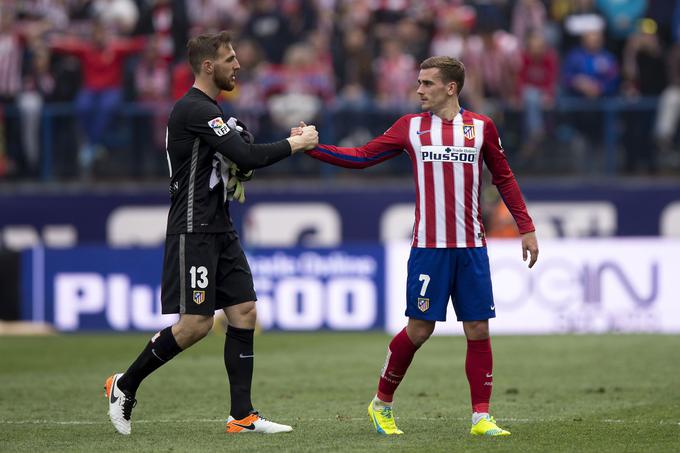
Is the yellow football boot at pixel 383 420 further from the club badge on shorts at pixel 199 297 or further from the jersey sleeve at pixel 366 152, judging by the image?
the jersey sleeve at pixel 366 152

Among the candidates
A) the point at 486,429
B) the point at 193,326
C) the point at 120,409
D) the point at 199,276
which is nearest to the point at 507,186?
the point at 486,429

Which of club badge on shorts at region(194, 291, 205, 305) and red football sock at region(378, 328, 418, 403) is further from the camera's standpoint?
red football sock at region(378, 328, 418, 403)

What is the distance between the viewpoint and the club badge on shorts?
25.0ft

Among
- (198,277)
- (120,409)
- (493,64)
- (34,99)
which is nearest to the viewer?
(198,277)

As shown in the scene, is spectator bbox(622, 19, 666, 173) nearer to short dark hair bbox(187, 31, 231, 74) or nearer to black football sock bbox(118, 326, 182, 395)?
short dark hair bbox(187, 31, 231, 74)

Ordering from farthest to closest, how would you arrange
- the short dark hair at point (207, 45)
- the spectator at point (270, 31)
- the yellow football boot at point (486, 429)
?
the spectator at point (270, 31)
the short dark hair at point (207, 45)
the yellow football boot at point (486, 429)

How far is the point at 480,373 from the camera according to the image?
25.1ft

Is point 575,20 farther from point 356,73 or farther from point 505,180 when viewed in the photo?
point 505,180

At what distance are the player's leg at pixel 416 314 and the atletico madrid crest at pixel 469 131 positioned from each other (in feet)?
2.36

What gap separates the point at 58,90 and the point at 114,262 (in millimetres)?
3174

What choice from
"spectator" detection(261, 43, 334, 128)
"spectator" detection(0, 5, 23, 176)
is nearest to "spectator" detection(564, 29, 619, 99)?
"spectator" detection(261, 43, 334, 128)

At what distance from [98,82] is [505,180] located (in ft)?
39.8

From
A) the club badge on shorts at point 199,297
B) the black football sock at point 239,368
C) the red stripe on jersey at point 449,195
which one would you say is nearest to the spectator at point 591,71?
the red stripe on jersey at point 449,195

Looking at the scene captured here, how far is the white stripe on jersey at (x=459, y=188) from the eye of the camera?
7636 mm
